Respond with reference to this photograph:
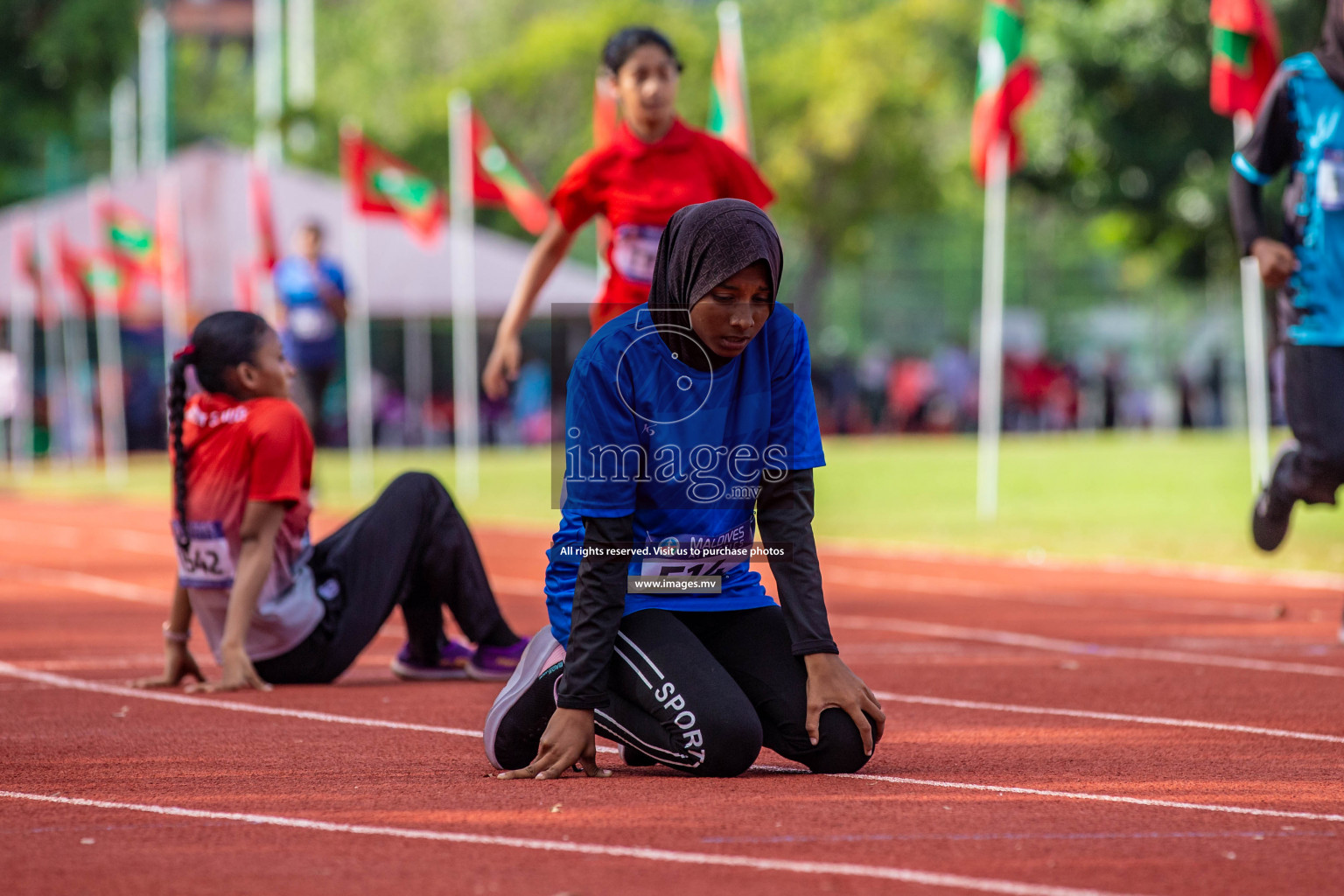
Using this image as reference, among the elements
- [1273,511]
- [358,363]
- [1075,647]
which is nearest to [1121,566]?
[1075,647]

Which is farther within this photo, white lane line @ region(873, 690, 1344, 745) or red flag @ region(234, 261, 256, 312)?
red flag @ region(234, 261, 256, 312)

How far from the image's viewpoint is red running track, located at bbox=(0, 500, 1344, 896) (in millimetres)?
3436

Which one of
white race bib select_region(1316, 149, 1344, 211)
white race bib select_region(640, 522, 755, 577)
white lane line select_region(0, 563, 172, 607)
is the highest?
white race bib select_region(1316, 149, 1344, 211)

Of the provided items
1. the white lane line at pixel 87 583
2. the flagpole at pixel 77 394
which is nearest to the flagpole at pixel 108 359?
the flagpole at pixel 77 394

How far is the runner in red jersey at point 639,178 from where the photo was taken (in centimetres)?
723

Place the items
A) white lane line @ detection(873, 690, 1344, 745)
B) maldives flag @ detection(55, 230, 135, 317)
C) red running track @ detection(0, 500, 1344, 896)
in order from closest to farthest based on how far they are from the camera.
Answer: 1. red running track @ detection(0, 500, 1344, 896)
2. white lane line @ detection(873, 690, 1344, 745)
3. maldives flag @ detection(55, 230, 135, 317)

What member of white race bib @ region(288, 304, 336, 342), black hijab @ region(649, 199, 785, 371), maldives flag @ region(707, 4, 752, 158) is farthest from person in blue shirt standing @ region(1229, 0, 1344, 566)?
white race bib @ region(288, 304, 336, 342)

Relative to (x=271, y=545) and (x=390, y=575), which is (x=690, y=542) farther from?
(x=271, y=545)

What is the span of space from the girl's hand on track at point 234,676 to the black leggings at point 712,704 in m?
1.86

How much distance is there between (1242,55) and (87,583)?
7923 mm

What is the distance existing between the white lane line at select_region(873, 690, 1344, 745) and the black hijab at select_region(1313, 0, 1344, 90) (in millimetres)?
2758

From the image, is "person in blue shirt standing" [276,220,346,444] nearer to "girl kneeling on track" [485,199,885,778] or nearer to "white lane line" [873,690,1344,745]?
"white lane line" [873,690,1344,745]

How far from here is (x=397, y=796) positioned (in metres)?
4.21

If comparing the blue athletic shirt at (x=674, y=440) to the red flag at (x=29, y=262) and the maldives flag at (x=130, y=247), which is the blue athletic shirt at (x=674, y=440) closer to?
the maldives flag at (x=130, y=247)
